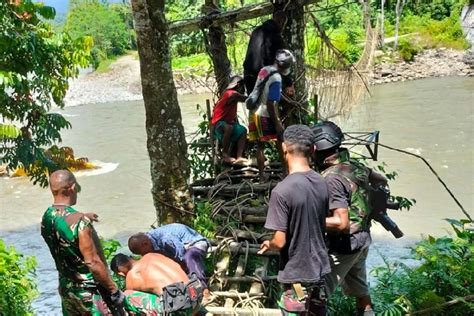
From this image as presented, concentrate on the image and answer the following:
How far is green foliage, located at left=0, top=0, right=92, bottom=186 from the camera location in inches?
224

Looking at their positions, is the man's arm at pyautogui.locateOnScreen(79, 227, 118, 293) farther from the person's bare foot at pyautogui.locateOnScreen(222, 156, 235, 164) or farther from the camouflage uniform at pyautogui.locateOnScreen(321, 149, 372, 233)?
the person's bare foot at pyautogui.locateOnScreen(222, 156, 235, 164)

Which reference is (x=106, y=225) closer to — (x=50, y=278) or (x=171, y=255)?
(x=50, y=278)

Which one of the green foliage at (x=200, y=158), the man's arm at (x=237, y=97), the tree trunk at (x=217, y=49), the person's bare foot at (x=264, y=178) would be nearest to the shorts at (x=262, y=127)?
the person's bare foot at (x=264, y=178)

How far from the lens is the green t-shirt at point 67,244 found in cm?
339

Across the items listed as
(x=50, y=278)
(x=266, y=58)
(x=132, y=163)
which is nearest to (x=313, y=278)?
(x=266, y=58)

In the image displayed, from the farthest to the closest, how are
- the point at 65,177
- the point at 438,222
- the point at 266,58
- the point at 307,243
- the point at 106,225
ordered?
the point at 106,225 → the point at 438,222 → the point at 266,58 → the point at 65,177 → the point at 307,243

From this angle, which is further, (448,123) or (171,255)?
(448,123)

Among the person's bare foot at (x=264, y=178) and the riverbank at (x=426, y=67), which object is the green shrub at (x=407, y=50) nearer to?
the riverbank at (x=426, y=67)

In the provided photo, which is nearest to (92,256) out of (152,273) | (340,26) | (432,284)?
(152,273)

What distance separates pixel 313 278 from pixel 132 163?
13067mm

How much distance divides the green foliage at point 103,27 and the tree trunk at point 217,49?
3050 cm

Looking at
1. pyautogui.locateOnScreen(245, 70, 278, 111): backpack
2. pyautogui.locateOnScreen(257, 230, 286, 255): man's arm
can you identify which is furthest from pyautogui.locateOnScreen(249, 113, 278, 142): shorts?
pyautogui.locateOnScreen(257, 230, 286, 255): man's arm

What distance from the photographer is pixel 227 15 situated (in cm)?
734

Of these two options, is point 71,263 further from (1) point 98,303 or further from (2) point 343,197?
(2) point 343,197
